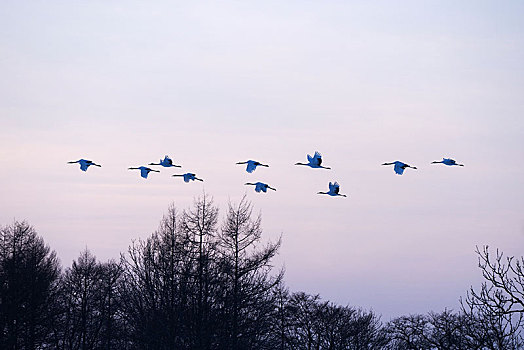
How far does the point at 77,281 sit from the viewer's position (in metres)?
55.7

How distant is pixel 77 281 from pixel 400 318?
29150 millimetres

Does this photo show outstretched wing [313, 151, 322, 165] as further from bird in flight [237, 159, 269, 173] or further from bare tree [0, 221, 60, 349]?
bare tree [0, 221, 60, 349]

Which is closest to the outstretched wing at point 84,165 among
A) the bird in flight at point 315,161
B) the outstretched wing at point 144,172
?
the outstretched wing at point 144,172

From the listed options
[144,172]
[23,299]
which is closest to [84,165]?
[144,172]

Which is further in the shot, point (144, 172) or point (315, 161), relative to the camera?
point (144, 172)

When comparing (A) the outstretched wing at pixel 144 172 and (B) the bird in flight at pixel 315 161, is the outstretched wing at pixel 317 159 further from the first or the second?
(A) the outstretched wing at pixel 144 172

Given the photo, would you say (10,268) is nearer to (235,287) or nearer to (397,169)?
(235,287)

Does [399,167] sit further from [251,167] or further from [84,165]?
[84,165]

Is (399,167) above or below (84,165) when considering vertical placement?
below

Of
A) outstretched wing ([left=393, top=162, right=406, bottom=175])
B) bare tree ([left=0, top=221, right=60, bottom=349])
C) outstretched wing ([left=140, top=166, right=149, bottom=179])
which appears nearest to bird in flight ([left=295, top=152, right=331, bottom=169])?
outstretched wing ([left=393, top=162, right=406, bottom=175])

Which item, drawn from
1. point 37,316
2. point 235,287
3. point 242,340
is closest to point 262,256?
point 235,287

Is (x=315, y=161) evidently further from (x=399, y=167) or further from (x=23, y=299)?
(x=23, y=299)

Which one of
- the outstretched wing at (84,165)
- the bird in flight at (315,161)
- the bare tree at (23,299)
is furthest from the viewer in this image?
the bare tree at (23,299)

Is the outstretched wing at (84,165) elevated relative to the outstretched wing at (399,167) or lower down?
elevated
